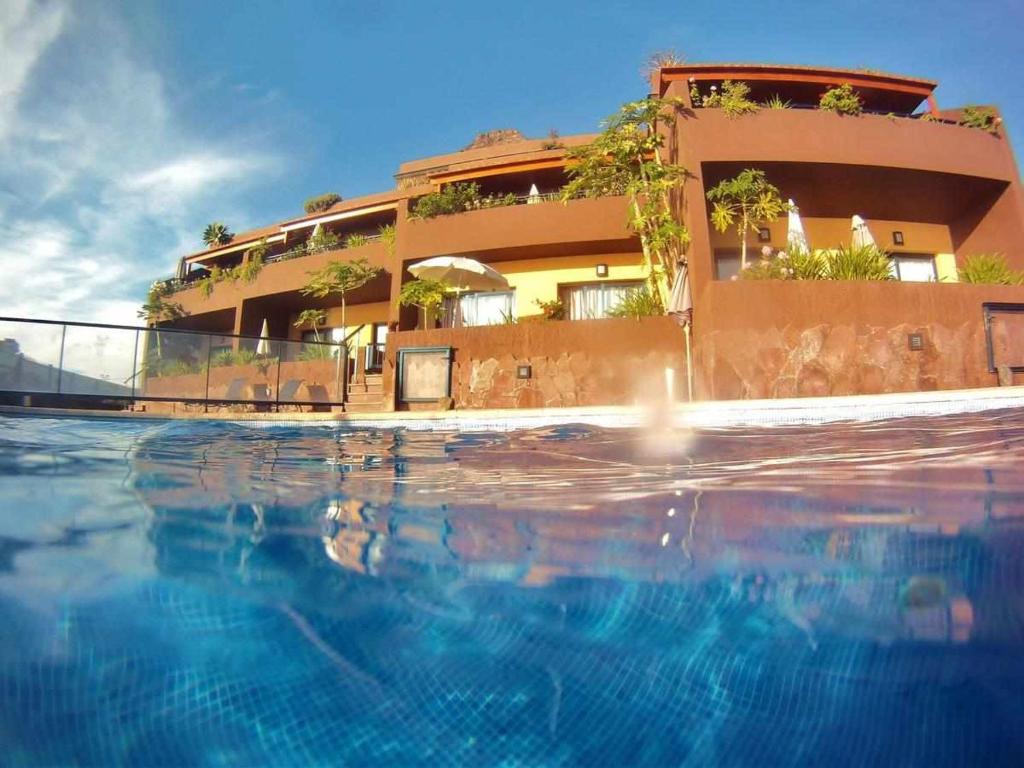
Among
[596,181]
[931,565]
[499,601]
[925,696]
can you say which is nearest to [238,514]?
[499,601]

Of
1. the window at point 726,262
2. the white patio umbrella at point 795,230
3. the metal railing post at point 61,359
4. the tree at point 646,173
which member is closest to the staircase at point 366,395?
the metal railing post at point 61,359

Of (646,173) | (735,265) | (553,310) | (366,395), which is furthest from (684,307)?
(366,395)

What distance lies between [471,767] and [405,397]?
1076 cm

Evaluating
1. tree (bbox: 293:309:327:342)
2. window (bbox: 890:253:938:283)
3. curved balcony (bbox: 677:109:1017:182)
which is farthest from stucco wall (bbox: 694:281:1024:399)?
tree (bbox: 293:309:327:342)

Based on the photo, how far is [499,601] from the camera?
5.74 feet

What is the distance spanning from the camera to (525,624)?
5.35 ft

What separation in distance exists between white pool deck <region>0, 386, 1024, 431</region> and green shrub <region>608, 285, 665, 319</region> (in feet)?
8.81

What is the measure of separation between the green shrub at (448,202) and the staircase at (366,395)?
4.53 metres

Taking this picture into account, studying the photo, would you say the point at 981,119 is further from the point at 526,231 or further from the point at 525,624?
the point at 525,624

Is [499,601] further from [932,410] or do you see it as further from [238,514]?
[932,410]

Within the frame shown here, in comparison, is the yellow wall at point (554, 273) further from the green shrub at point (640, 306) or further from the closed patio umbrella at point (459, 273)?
the green shrub at point (640, 306)

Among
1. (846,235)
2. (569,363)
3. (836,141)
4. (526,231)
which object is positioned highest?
(836,141)

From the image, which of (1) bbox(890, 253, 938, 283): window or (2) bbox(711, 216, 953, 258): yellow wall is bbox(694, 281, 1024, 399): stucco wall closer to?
(2) bbox(711, 216, 953, 258): yellow wall

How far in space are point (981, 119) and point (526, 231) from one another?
1039 cm
